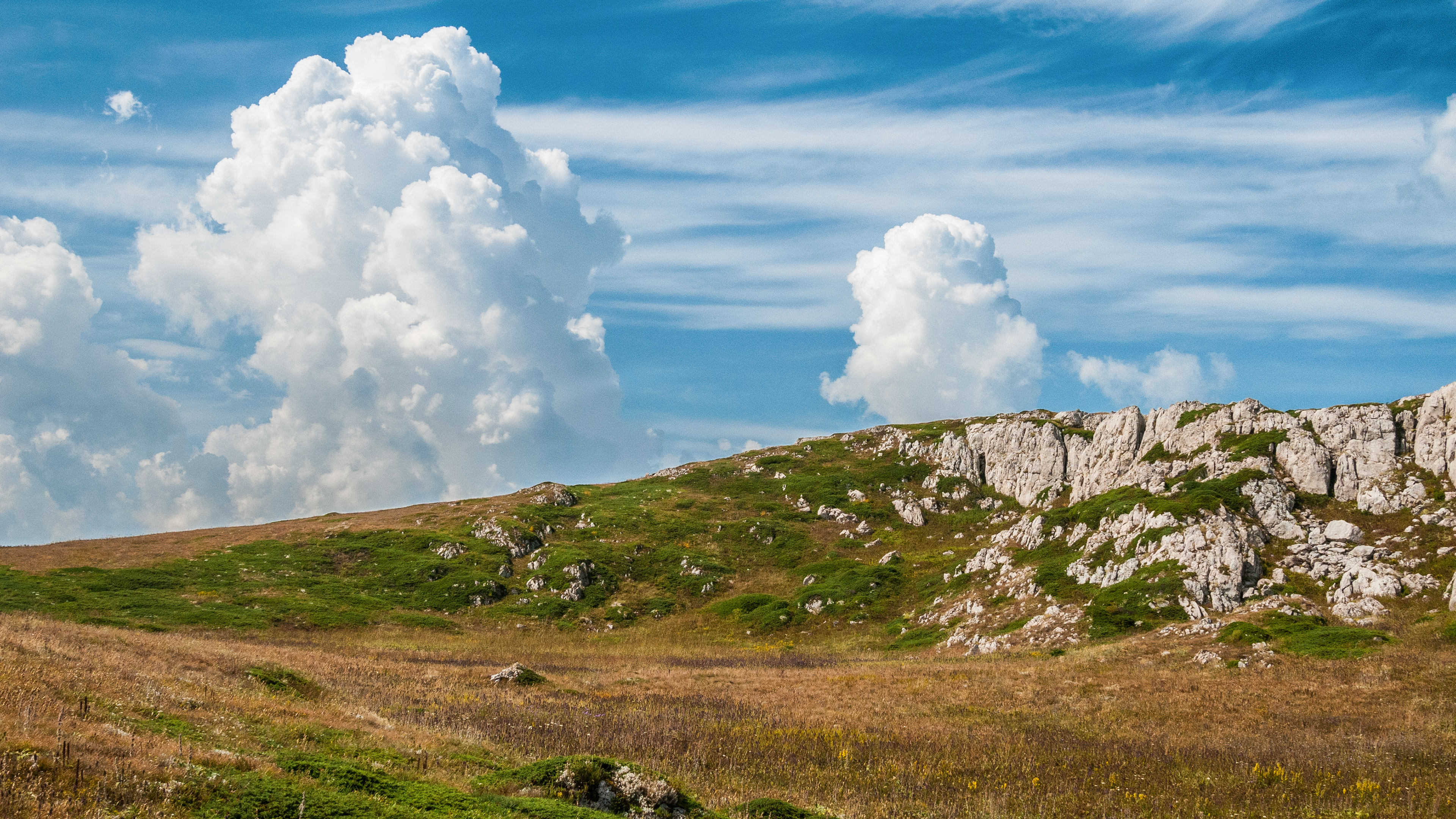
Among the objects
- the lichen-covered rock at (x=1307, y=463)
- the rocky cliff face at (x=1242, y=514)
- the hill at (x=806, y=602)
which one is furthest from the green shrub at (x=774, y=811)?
the lichen-covered rock at (x=1307, y=463)

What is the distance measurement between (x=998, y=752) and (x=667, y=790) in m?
15.8

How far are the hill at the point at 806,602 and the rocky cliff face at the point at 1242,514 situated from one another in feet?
0.93

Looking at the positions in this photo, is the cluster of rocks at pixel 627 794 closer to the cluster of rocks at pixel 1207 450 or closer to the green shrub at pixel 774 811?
the green shrub at pixel 774 811

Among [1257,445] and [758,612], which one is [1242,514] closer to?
[1257,445]

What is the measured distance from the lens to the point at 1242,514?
65.2 m

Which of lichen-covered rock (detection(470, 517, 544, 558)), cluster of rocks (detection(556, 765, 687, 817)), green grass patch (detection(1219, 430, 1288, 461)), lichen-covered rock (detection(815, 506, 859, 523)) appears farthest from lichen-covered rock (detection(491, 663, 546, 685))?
lichen-covered rock (detection(815, 506, 859, 523))

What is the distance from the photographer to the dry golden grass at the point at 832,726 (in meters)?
14.9

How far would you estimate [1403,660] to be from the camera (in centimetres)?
4031

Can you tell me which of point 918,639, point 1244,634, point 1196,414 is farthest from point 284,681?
point 1196,414

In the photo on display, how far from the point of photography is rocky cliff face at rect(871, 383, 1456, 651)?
188ft

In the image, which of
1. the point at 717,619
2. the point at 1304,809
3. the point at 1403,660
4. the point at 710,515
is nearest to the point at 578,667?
the point at 717,619

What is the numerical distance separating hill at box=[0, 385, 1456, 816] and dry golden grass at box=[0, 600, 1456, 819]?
241 millimetres

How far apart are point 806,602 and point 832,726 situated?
57.2 m

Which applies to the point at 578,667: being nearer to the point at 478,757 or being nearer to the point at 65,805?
the point at 478,757
